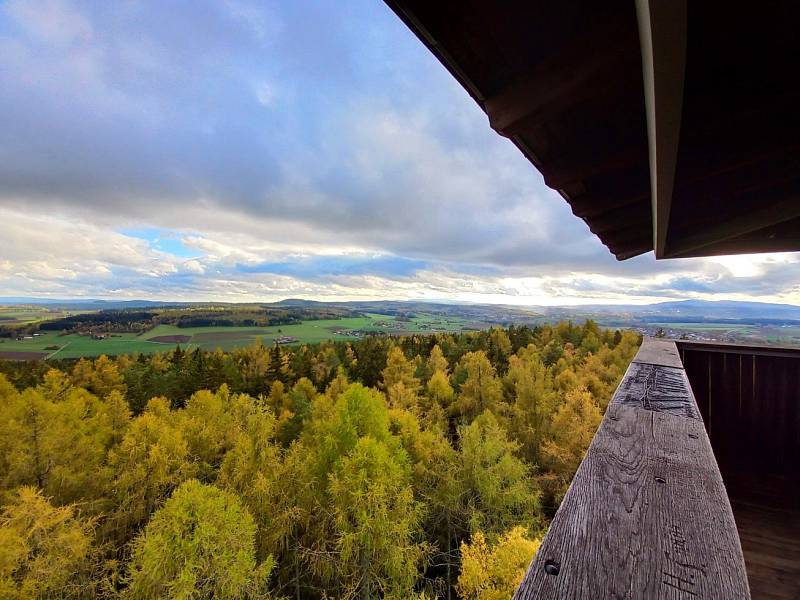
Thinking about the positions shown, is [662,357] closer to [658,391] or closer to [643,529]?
[658,391]

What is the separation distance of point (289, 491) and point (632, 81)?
17702mm

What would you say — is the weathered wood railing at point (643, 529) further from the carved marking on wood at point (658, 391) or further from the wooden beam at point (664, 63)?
the wooden beam at point (664, 63)

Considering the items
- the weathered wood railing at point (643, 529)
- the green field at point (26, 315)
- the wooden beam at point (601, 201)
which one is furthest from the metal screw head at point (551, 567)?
the green field at point (26, 315)

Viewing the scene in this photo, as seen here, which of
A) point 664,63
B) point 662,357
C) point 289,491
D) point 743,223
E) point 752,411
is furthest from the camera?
point 289,491

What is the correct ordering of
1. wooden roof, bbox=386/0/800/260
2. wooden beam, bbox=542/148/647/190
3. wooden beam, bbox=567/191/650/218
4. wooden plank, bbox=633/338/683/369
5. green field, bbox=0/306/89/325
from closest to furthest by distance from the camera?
wooden roof, bbox=386/0/800/260, wooden beam, bbox=542/148/647/190, wooden beam, bbox=567/191/650/218, wooden plank, bbox=633/338/683/369, green field, bbox=0/306/89/325

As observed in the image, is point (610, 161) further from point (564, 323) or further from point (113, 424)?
point (564, 323)

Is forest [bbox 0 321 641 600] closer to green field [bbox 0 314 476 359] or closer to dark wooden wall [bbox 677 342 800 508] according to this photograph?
dark wooden wall [bbox 677 342 800 508]

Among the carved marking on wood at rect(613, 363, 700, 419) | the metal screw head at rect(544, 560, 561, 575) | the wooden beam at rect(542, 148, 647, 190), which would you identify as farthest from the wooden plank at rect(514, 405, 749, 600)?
the wooden beam at rect(542, 148, 647, 190)

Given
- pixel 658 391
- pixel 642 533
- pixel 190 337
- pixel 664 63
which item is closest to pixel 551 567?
pixel 642 533

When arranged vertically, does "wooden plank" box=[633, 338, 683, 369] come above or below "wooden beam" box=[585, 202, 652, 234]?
below

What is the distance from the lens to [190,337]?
67125 mm

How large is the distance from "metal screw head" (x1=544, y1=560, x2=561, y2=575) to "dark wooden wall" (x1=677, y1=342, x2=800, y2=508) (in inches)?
167

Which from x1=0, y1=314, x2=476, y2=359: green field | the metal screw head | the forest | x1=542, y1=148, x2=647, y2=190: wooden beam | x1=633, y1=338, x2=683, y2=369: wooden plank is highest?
x1=542, y1=148, x2=647, y2=190: wooden beam

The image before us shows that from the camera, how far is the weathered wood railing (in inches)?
24.0
